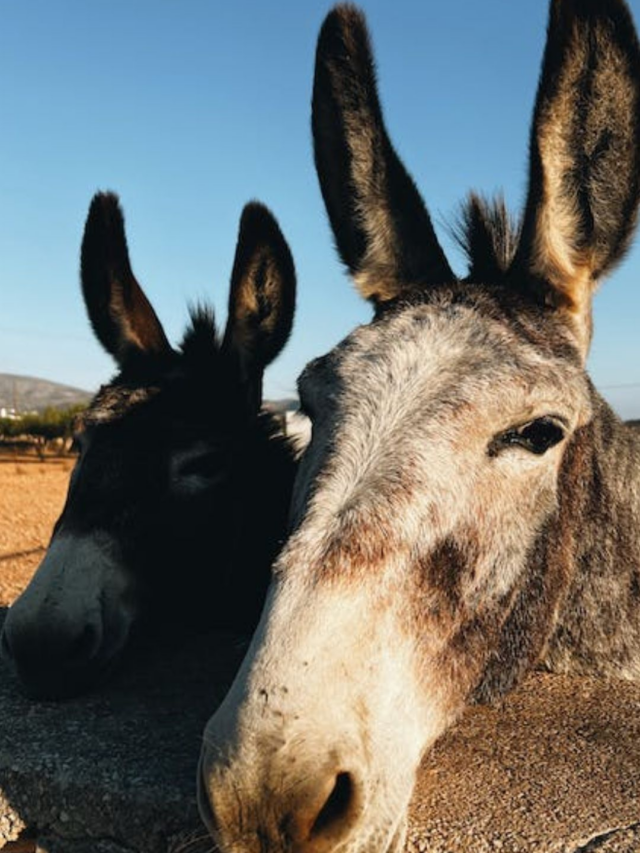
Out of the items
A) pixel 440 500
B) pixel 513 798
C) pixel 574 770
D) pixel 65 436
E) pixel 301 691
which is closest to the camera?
pixel 301 691

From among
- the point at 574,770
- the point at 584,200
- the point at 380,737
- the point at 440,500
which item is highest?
the point at 584,200

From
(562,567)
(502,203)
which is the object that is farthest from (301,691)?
(502,203)

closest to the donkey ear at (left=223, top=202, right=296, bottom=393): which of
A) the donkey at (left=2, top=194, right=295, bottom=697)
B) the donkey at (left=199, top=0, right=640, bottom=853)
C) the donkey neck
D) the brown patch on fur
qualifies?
the donkey at (left=2, top=194, right=295, bottom=697)

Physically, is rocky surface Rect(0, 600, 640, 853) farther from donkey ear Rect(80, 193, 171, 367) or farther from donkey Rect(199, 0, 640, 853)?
donkey ear Rect(80, 193, 171, 367)

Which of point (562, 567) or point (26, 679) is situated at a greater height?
point (562, 567)

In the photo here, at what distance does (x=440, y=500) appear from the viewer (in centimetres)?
242

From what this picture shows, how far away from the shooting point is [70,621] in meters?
3.34

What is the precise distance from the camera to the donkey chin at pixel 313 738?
1863mm

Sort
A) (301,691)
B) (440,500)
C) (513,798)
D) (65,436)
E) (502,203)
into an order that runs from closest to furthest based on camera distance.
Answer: (301,691) < (440,500) < (513,798) < (502,203) < (65,436)

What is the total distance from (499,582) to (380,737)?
747 mm

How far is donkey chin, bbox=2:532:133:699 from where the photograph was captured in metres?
3.32

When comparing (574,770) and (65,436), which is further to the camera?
(65,436)

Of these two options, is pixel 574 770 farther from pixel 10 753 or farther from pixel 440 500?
pixel 10 753

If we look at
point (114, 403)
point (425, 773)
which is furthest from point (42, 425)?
point (425, 773)
